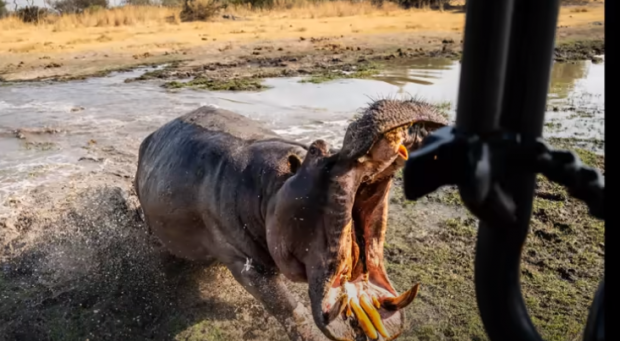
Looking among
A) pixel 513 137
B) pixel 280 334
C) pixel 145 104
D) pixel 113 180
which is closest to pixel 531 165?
pixel 513 137

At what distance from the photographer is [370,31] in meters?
21.8

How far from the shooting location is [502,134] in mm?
754

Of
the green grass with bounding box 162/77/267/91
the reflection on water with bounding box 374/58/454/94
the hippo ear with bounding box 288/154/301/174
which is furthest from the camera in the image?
the reflection on water with bounding box 374/58/454/94

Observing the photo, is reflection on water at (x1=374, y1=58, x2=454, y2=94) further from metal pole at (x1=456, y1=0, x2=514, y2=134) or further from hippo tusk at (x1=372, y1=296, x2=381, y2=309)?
metal pole at (x1=456, y1=0, x2=514, y2=134)

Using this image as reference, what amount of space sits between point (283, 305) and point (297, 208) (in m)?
0.74

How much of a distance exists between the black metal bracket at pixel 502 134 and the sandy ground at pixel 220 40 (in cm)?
1501

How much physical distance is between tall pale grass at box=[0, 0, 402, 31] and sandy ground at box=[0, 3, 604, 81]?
40.1 inches

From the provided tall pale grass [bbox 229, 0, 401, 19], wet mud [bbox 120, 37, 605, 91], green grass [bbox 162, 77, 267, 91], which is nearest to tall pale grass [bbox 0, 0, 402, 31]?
tall pale grass [bbox 229, 0, 401, 19]

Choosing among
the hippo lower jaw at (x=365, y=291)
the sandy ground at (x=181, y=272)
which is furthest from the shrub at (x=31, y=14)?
the hippo lower jaw at (x=365, y=291)

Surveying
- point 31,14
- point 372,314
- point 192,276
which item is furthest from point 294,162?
point 31,14

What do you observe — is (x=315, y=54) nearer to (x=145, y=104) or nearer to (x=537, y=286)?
(x=145, y=104)

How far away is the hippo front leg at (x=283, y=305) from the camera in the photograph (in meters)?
3.21

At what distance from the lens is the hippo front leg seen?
126 inches

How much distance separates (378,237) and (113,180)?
4420mm
